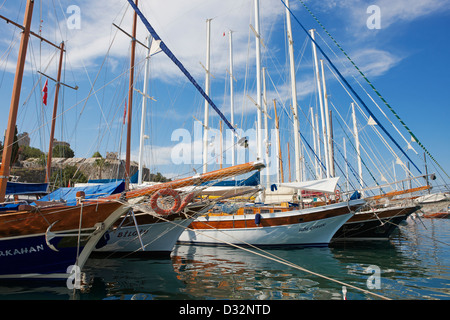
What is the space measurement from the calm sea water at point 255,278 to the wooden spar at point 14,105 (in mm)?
Answer: 3880

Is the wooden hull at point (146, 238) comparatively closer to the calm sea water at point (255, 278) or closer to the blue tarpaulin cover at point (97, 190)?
the calm sea water at point (255, 278)

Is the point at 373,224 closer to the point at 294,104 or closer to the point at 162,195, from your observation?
the point at 294,104

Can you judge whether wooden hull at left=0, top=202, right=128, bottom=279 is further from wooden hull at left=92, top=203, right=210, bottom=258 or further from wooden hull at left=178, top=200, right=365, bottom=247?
wooden hull at left=178, top=200, right=365, bottom=247

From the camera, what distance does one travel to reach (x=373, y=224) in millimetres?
21062

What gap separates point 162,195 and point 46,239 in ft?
12.7

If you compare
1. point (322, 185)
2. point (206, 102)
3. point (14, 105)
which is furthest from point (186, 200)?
point (206, 102)

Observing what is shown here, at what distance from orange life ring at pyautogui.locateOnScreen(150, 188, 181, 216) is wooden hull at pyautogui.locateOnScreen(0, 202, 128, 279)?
1476 millimetres

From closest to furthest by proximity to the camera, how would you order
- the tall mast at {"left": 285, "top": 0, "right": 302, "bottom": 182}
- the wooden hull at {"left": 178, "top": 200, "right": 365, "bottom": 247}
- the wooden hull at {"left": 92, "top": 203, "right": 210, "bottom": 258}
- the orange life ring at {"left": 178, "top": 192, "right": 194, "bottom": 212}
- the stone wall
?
the orange life ring at {"left": 178, "top": 192, "right": 194, "bottom": 212} → the wooden hull at {"left": 92, "top": 203, "right": 210, "bottom": 258} → the wooden hull at {"left": 178, "top": 200, "right": 365, "bottom": 247} → the tall mast at {"left": 285, "top": 0, "right": 302, "bottom": 182} → the stone wall

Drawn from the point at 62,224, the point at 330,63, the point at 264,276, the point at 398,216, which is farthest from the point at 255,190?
the point at 398,216

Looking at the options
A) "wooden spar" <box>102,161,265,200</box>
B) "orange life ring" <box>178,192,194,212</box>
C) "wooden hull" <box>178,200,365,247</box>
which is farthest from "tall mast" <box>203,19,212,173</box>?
"wooden spar" <box>102,161,265,200</box>

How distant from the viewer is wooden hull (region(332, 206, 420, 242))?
67.9 feet

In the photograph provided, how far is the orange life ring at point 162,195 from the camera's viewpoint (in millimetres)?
10242
